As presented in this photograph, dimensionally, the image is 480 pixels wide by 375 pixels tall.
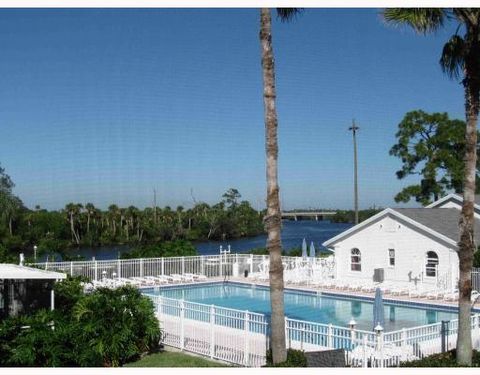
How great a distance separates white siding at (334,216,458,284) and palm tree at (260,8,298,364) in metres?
14.9

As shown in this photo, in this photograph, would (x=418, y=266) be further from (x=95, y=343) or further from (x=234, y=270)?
(x=95, y=343)

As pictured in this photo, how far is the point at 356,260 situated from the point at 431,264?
161 inches

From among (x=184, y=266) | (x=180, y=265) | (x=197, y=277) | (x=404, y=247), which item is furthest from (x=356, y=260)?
(x=180, y=265)

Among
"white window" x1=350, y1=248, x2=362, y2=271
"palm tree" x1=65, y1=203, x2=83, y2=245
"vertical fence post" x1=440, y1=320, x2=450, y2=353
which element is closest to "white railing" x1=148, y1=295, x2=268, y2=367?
"vertical fence post" x1=440, y1=320, x2=450, y2=353

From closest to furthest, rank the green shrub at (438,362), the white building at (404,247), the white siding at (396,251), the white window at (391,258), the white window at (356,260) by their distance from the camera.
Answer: the green shrub at (438,362)
the white building at (404,247)
the white siding at (396,251)
the white window at (391,258)
the white window at (356,260)

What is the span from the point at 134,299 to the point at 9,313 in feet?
9.61

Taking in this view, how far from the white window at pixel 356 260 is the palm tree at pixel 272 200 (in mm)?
18188

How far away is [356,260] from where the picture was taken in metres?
28.8

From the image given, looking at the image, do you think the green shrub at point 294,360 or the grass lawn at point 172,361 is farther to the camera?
the grass lawn at point 172,361

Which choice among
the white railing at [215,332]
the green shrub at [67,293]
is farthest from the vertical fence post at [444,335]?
the green shrub at [67,293]

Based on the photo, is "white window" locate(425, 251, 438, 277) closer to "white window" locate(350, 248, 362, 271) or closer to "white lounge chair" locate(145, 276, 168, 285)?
"white window" locate(350, 248, 362, 271)

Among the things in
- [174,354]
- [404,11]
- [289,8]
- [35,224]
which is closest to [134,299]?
[174,354]

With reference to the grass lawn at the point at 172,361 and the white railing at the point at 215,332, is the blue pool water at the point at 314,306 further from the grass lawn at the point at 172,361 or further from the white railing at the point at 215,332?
the grass lawn at the point at 172,361

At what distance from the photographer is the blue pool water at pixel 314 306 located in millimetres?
20156
